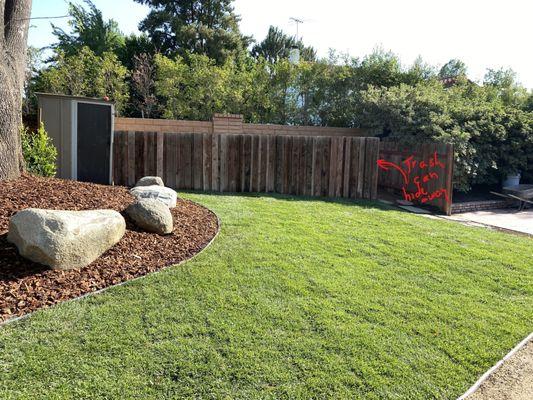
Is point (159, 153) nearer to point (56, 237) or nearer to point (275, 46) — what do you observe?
point (56, 237)

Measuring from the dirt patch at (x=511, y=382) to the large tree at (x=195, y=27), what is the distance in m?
21.1

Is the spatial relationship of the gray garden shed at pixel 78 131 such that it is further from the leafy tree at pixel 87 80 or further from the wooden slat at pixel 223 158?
the leafy tree at pixel 87 80

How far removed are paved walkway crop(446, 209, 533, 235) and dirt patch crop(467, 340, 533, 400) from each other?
19.4 ft

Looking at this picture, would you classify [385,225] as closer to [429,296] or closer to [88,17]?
[429,296]

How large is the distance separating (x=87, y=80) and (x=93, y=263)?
1258 cm

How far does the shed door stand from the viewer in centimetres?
841

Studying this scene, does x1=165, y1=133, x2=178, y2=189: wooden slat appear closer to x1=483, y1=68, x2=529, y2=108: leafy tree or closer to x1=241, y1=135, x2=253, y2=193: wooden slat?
x1=241, y1=135, x2=253, y2=193: wooden slat

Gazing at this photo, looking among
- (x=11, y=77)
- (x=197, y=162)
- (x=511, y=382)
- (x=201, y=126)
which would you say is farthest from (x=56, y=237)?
(x=201, y=126)

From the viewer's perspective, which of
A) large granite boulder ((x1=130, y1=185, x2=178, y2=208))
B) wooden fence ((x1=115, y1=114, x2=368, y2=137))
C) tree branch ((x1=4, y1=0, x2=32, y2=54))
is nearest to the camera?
tree branch ((x1=4, y1=0, x2=32, y2=54))

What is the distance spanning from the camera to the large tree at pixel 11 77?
17.5 feet

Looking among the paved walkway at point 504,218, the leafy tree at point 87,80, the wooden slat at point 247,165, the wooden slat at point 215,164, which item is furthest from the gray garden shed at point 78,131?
the paved walkway at point 504,218

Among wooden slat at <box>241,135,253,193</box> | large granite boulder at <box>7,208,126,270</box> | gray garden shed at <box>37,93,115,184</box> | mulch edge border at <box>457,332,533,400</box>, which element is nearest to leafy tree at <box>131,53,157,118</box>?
wooden slat at <box>241,135,253,193</box>

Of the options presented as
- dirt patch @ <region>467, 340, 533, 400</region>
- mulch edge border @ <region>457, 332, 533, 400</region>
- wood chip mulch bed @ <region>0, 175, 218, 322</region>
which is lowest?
dirt patch @ <region>467, 340, 533, 400</region>

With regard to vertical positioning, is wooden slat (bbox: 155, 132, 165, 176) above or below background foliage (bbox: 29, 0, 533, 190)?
below
